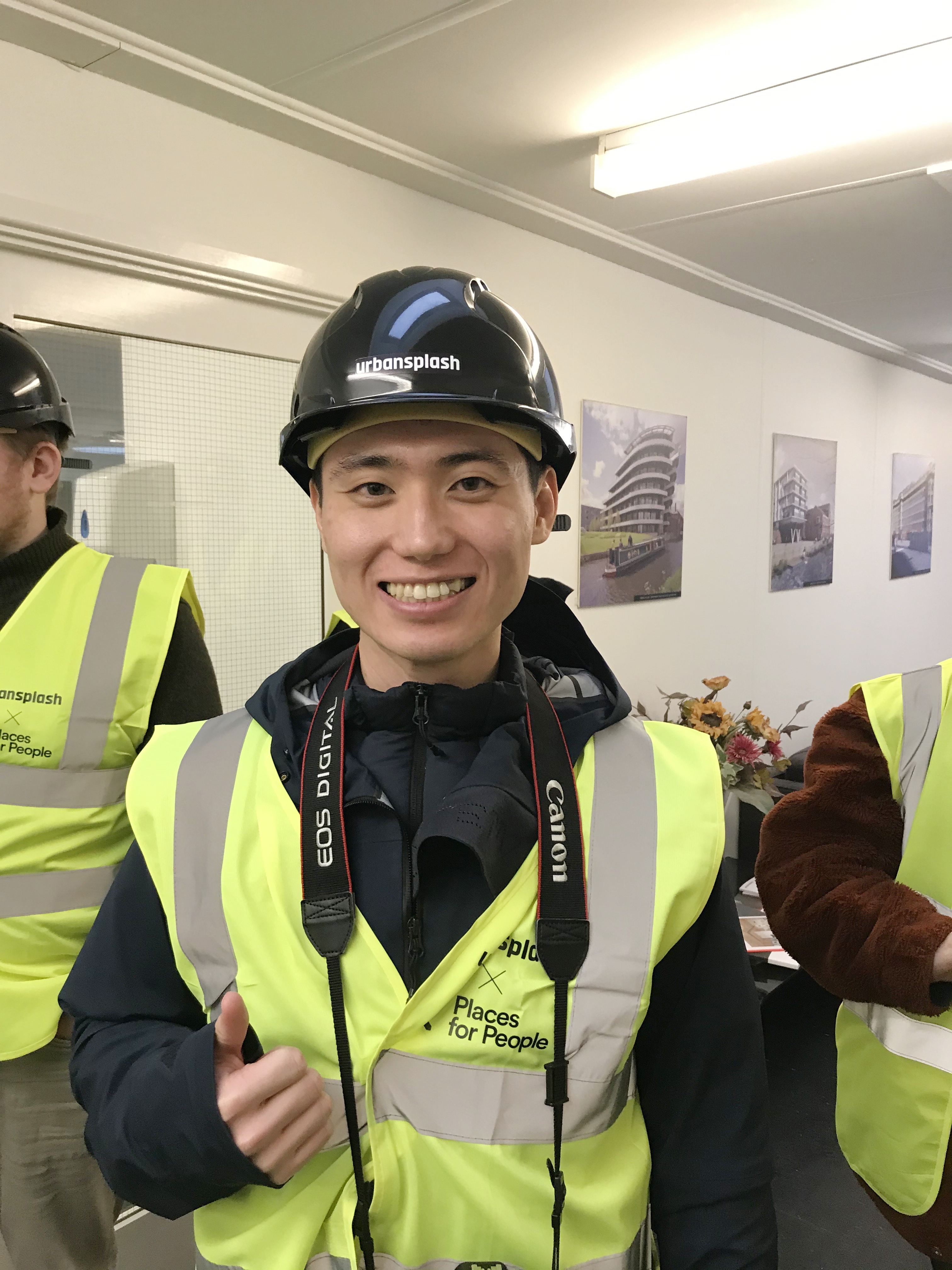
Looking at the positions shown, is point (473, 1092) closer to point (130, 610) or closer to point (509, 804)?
point (509, 804)

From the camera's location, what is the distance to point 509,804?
88 centimetres

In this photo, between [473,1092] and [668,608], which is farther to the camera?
[668,608]

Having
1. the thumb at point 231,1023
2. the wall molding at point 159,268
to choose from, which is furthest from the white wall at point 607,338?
the thumb at point 231,1023

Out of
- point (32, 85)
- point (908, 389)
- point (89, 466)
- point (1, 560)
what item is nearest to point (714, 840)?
point (1, 560)

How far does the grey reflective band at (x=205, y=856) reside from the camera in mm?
904

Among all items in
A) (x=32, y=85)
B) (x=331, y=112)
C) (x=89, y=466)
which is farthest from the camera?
(x=331, y=112)

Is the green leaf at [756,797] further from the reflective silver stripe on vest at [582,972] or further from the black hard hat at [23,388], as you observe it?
the black hard hat at [23,388]

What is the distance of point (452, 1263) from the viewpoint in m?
0.85

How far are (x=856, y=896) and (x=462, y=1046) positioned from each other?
74cm

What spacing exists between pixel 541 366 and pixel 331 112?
1.87 m

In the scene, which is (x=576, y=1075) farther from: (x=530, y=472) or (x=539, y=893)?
(x=530, y=472)

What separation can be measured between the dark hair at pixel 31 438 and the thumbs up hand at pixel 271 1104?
45.3 inches

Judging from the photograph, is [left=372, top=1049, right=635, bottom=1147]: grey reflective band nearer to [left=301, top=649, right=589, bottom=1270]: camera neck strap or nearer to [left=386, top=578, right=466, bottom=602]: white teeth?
[left=301, top=649, right=589, bottom=1270]: camera neck strap

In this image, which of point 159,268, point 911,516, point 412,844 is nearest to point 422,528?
point 412,844
